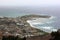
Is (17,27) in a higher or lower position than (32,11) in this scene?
lower

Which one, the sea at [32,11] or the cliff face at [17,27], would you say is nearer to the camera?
the cliff face at [17,27]

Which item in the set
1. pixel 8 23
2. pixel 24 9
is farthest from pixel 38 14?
pixel 8 23

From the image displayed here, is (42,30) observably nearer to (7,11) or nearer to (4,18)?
(4,18)

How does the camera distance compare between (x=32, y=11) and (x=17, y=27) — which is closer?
(x=17, y=27)

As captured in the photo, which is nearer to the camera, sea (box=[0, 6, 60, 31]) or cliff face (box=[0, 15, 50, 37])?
cliff face (box=[0, 15, 50, 37])

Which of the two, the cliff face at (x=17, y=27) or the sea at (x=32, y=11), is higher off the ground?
the sea at (x=32, y=11)

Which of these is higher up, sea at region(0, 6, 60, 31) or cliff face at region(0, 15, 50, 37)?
sea at region(0, 6, 60, 31)

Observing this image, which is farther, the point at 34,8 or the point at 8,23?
the point at 34,8

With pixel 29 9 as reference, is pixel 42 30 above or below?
below
